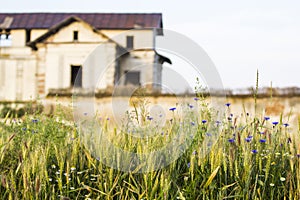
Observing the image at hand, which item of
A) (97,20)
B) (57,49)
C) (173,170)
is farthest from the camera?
(97,20)

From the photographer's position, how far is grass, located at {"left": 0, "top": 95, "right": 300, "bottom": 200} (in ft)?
10.5

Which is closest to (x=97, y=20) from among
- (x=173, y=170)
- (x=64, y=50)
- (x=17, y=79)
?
(x=64, y=50)

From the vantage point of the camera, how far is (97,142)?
3814mm

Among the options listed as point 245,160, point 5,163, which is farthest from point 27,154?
point 245,160

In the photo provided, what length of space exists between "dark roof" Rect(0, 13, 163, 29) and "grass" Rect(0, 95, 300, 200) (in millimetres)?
27864

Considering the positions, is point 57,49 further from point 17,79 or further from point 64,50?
point 17,79

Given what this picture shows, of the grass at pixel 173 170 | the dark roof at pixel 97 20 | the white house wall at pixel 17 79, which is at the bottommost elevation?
the grass at pixel 173 170

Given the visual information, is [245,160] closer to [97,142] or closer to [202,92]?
[202,92]

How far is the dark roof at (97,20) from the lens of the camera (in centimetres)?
3180

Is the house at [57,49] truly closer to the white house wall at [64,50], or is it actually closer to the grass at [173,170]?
the white house wall at [64,50]

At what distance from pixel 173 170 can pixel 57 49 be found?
2614 centimetres

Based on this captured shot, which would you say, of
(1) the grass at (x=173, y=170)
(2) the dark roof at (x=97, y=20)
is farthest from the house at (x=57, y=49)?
(1) the grass at (x=173, y=170)

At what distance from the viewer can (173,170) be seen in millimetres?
3410

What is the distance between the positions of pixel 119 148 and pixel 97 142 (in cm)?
21
